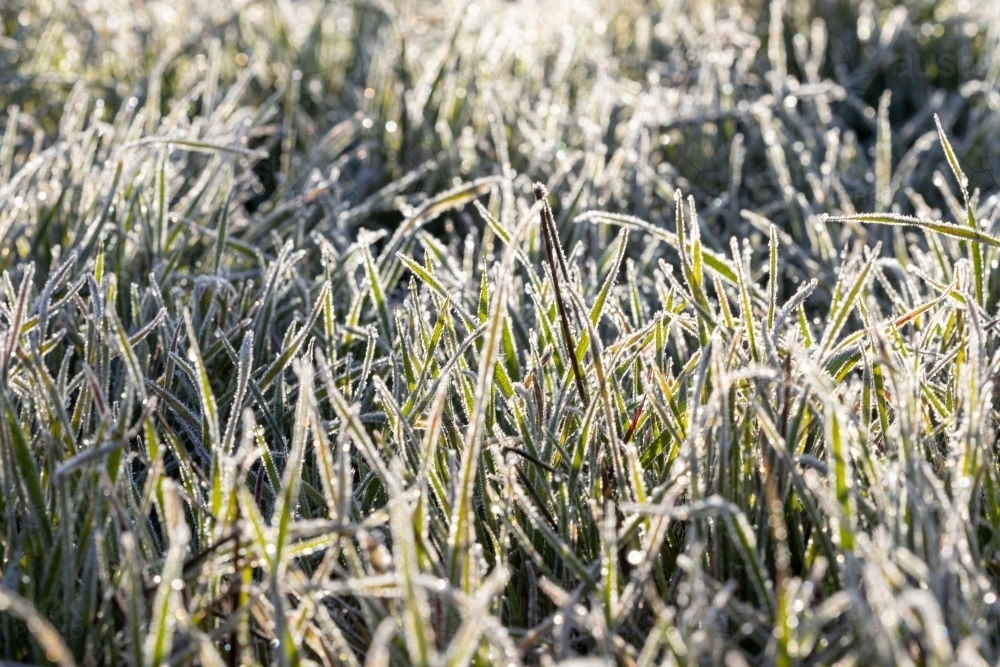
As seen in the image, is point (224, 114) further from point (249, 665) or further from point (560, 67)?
point (249, 665)

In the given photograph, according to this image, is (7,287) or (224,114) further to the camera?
(224,114)

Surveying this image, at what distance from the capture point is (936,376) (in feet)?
4.02

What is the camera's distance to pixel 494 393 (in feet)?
3.77

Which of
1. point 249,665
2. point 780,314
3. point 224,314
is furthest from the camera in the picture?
point 224,314

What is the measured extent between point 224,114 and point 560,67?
0.83 meters

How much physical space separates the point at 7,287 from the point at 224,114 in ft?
2.99

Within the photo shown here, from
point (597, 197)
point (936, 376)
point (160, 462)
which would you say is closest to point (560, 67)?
point (597, 197)

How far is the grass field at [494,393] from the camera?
80 centimetres

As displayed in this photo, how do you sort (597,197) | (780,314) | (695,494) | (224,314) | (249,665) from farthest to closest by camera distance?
(597,197)
(224,314)
(780,314)
(695,494)
(249,665)

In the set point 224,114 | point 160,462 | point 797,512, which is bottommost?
point 797,512

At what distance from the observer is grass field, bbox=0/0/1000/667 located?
31.4 inches

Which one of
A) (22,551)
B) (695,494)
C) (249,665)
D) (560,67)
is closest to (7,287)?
(22,551)

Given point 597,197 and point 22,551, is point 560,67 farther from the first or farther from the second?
point 22,551

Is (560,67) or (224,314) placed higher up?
(560,67)
